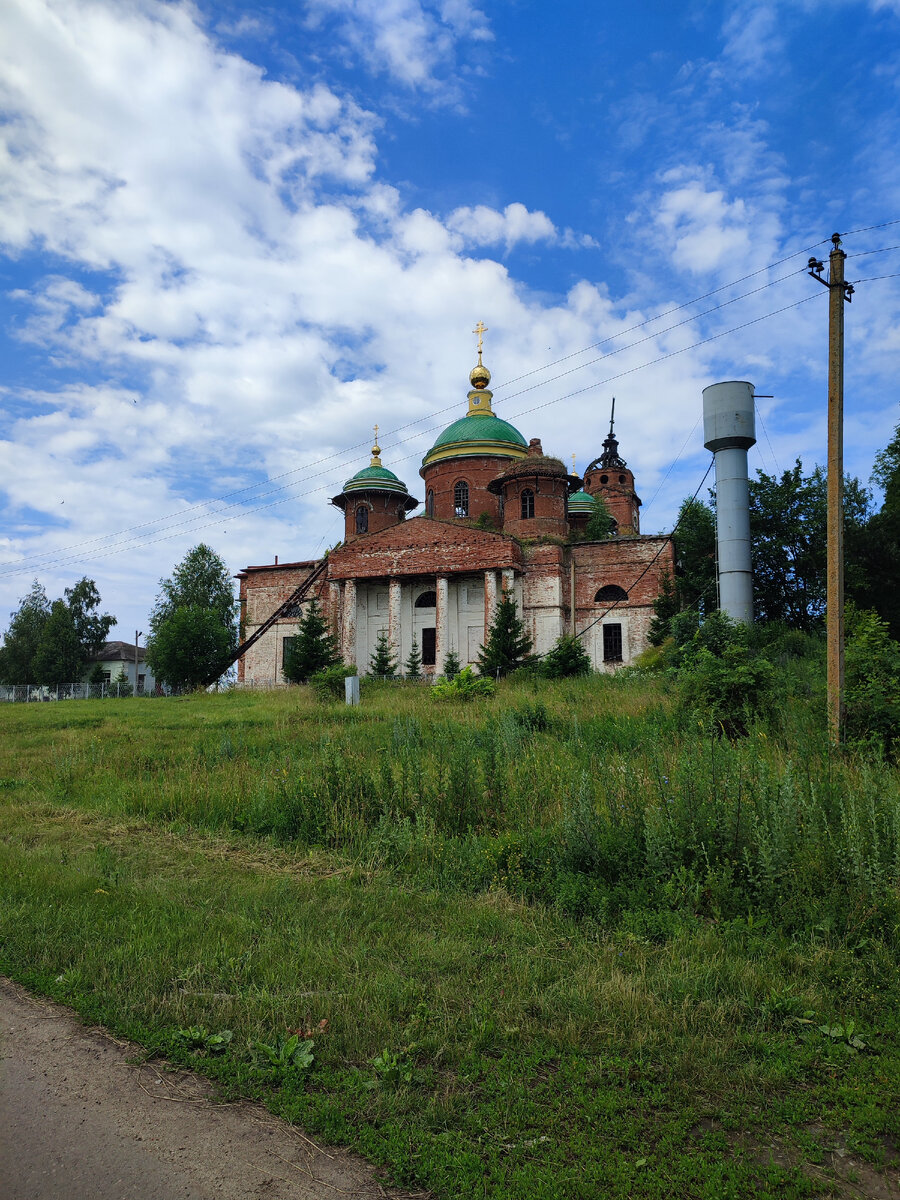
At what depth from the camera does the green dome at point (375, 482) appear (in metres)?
37.9

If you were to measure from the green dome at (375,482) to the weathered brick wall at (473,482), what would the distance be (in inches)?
111

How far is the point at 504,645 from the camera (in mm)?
26812

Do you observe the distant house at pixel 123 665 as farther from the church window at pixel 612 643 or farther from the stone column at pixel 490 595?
the church window at pixel 612 643

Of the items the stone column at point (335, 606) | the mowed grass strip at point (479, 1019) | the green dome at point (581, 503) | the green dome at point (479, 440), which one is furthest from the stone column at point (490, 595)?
the mowed grass strip at point (479, 1019)

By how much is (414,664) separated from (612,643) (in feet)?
27.8

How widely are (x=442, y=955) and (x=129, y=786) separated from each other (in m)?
6.65

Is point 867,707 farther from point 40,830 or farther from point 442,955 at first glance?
point 40,830

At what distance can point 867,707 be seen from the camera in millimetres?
9602

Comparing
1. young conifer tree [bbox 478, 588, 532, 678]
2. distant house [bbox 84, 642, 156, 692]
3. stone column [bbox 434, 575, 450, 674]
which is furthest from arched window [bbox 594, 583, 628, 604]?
→ distant house [bbox 84, 642, 156, 692]

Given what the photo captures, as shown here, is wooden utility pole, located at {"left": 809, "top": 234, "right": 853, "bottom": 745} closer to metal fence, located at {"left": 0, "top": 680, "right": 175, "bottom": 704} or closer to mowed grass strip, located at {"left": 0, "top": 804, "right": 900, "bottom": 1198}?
mowed grass strip, located at {"left": 0, "top": 804, "right": 900, "bottom": 1198}

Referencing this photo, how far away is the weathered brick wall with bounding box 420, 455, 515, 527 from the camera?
117ft

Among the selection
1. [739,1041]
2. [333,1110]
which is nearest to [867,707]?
[739,1041]

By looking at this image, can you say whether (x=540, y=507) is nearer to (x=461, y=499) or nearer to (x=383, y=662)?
(x=461, y=499)

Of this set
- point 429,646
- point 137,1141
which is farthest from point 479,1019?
point 429,646
